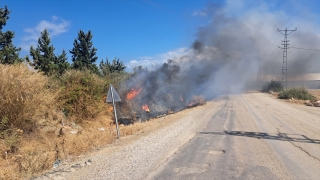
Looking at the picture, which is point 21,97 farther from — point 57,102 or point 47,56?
point 47,56

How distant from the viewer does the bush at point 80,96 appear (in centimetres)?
1823

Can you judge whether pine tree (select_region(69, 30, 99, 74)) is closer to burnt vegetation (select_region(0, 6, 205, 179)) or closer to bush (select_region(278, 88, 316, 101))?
burnt vegetation (select_region(0, 6, 205, 179))

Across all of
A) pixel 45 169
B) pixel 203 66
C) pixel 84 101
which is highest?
pixel 203 66

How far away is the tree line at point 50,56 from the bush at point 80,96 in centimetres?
201

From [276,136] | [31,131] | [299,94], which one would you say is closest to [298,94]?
[299,94]

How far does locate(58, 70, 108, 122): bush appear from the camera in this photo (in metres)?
18.2

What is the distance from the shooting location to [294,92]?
35.1m

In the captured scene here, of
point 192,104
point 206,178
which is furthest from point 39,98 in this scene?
point 192,104

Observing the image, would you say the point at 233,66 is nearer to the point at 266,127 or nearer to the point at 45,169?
the point at 266,127

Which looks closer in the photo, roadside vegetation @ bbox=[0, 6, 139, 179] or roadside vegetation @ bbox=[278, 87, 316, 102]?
roadside vegetation @ bbox=[0, 6, 139, 179]

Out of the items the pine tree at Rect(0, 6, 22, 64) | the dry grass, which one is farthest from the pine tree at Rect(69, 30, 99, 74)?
the dry grass

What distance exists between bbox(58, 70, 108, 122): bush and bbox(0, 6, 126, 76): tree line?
6.60 ft

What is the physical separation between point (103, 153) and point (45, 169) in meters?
1.83

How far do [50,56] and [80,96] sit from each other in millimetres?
17143
